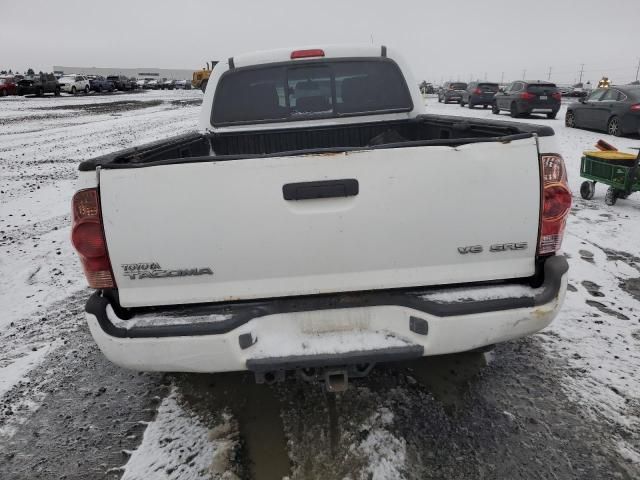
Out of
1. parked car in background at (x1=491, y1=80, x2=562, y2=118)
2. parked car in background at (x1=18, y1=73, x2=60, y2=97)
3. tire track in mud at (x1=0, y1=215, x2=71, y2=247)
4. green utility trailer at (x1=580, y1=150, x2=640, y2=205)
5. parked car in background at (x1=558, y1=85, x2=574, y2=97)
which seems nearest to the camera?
tire track in mud at (x1=0, y1=215, x2=71, y2=247)

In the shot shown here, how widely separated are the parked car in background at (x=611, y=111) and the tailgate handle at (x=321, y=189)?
46.8ft

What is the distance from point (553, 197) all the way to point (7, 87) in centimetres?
5242

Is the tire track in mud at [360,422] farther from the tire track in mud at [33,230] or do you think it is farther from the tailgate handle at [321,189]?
the tire track in mud at [33,230]

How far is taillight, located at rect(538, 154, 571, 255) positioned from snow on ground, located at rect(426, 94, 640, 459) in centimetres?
130

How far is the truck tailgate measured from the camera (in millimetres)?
2088

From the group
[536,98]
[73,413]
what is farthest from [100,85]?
[73,413]

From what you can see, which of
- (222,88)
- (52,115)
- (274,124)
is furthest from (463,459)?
(52,115)

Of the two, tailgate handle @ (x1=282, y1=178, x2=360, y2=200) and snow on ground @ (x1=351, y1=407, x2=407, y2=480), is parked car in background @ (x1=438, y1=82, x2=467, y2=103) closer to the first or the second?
snow on ground @ (x1=351, y1=407, x2=407, y2=480)

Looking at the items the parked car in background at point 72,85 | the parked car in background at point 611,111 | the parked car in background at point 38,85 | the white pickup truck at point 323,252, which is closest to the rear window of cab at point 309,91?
the white pickup truck at point 323,252

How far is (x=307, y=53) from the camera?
4070mm

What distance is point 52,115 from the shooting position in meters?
24.3

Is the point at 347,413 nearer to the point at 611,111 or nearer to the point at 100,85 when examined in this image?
the point at 611,111

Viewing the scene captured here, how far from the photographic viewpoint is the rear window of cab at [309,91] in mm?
4137

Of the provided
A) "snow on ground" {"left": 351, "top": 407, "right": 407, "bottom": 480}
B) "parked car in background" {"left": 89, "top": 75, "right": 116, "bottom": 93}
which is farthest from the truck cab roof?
"parked car in background" {"left": 89, "top": 75, "right": 116, "bottom": 93}
